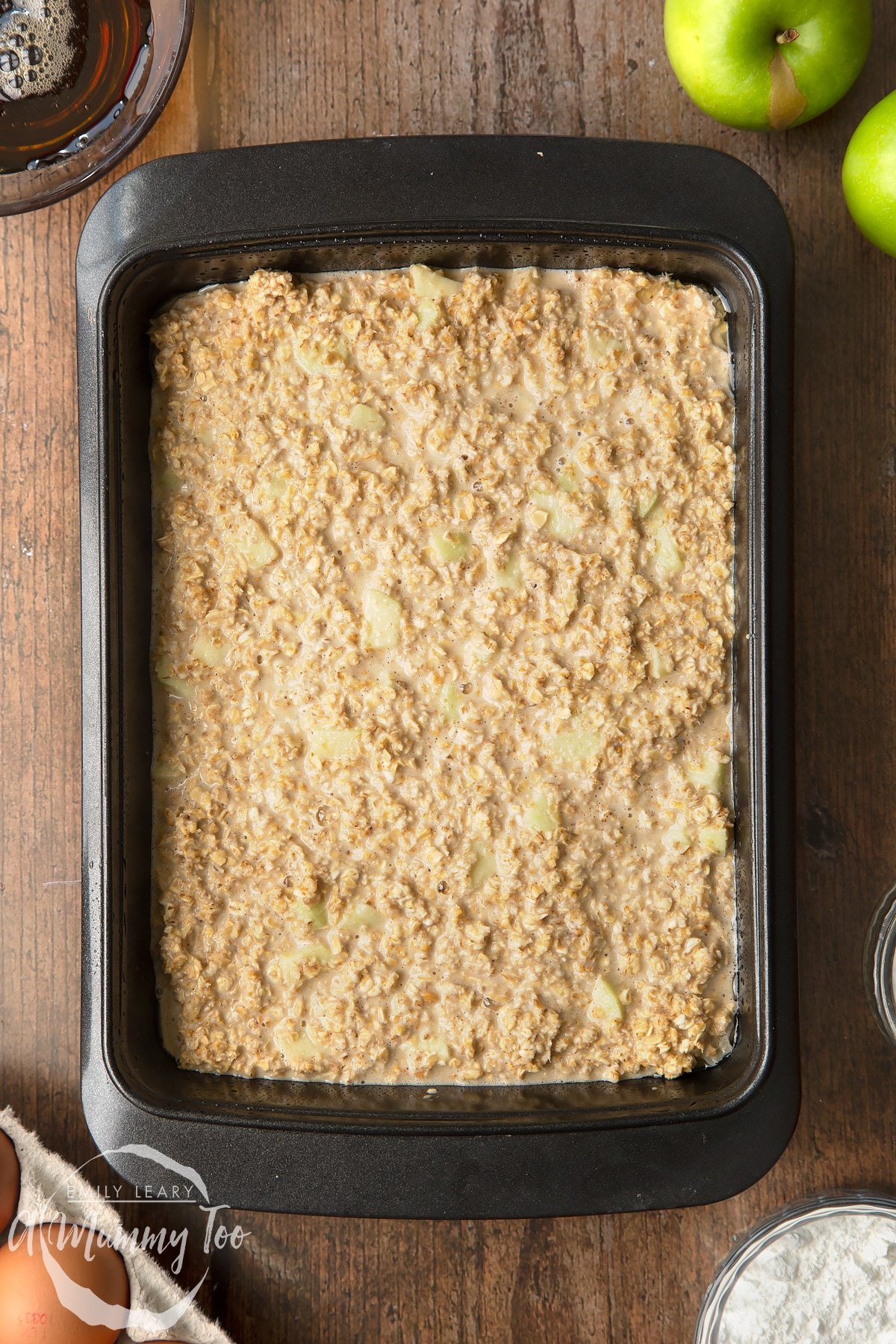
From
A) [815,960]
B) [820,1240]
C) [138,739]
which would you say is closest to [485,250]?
[138,739]

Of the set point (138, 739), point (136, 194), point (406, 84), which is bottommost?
point (138, 739)

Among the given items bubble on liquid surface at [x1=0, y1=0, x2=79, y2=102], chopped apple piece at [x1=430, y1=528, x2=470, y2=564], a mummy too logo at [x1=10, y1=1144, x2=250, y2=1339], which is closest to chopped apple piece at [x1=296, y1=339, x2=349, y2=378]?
chopped apple piece at [x1=430, y1=528, x2=470, y2=564]

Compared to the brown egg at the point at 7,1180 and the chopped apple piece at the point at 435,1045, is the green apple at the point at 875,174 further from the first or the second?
the brown egg at the point at 7,1180

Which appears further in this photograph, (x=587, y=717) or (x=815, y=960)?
(x=815, y=960)

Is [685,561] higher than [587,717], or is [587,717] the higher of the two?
[685,561]

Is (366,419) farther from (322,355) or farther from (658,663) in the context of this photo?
(658,663)

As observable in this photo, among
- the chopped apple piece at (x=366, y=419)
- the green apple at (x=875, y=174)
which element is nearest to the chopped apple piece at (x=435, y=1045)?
the chopped apple piece at (x=366, y=419)

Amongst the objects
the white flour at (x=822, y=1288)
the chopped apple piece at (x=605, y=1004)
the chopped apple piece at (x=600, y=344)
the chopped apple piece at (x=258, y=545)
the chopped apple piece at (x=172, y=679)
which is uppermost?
the chopped apple piece at (x=600, y=344)

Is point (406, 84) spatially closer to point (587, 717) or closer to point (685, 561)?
point (685, 561)
